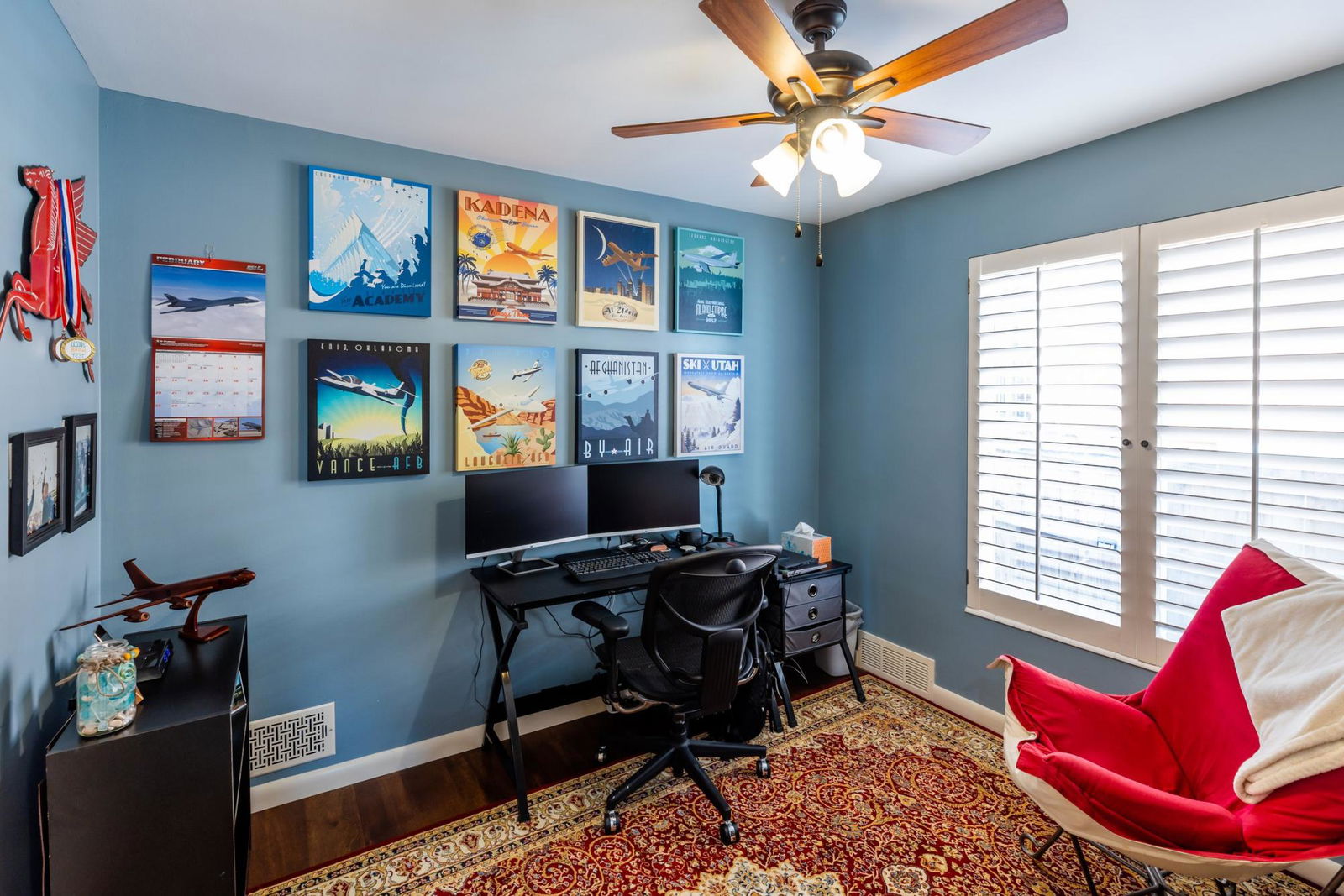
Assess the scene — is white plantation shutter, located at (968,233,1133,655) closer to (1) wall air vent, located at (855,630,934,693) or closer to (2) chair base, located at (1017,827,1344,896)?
(1) wall air vent, located at (855,630,934,693)

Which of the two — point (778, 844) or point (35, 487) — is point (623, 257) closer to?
point (35, 487)

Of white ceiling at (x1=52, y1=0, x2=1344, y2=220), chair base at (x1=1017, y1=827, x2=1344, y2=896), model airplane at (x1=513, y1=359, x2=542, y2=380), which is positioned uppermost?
white ceiling at (x1=52, y1=0, x2=1344, y2=220)

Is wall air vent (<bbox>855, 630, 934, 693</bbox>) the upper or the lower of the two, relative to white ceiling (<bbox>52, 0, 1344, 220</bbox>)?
lower

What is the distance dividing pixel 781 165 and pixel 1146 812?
6.06 feet

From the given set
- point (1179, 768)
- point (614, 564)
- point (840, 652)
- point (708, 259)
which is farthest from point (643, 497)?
point (1179, 768)

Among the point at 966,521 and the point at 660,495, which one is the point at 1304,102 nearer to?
the point at 966,521

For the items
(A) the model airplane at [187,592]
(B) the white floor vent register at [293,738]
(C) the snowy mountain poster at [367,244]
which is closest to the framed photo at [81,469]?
(A) the model airplane at [187,592]

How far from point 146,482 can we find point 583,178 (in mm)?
2094

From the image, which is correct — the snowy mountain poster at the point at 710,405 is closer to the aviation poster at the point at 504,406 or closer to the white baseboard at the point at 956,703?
the aviation poster at the point at 504,406

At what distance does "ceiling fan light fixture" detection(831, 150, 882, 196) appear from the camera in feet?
5.33

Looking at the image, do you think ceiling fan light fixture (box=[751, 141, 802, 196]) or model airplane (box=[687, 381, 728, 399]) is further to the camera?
model airplane (box=[687, 381, 728, 399])

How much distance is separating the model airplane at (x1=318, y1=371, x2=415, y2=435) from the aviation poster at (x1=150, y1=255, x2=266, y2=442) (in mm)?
228

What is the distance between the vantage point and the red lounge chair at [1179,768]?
141 cm

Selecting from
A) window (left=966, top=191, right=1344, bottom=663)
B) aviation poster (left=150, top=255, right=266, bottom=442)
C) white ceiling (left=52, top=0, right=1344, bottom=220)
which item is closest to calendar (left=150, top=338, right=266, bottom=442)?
aviation poster (left=150, top=255, right=266, bottom=442)
